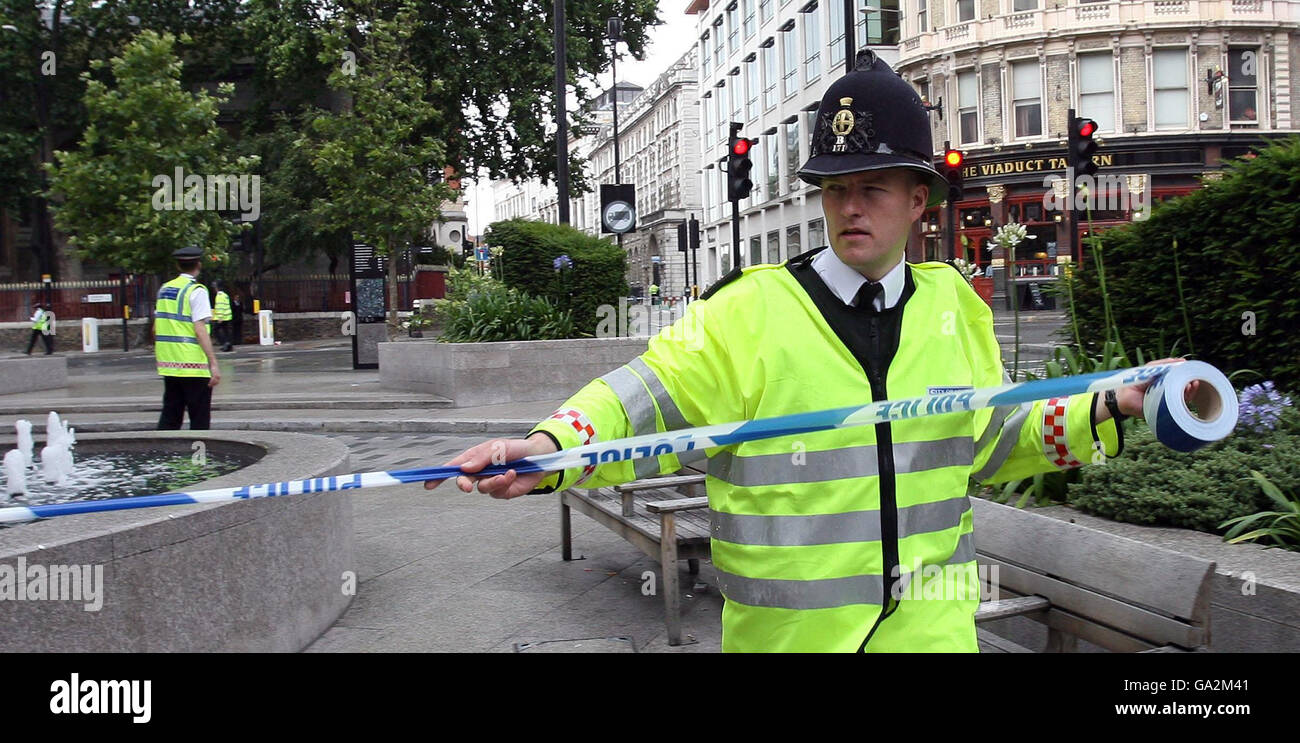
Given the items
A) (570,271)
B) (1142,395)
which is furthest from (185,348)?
(1142,395)

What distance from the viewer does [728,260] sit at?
210 feet

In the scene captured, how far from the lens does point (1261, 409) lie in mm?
4945

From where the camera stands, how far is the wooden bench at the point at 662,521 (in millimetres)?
4922

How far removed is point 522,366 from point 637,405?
40.9ft

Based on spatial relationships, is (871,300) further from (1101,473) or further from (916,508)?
(1101,473)

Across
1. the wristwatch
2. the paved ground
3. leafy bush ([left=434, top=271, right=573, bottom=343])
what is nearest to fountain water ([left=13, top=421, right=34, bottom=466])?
the paved ground

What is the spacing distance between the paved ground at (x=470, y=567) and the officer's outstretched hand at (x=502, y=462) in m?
3.04

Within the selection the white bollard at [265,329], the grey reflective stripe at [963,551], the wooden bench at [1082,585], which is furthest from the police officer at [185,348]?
the white bollard at [265,329]

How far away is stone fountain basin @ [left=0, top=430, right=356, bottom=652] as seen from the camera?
3451 mm

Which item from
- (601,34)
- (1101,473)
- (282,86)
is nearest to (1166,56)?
(601,34)

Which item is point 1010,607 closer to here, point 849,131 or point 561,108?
point 849,131

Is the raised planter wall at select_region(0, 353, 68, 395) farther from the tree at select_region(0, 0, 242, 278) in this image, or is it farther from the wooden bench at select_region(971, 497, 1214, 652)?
the tree at select_region(0, 0, 242, 278)

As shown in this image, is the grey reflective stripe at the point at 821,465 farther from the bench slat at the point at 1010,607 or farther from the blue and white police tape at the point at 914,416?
the bench slat at the point at 1010,607
